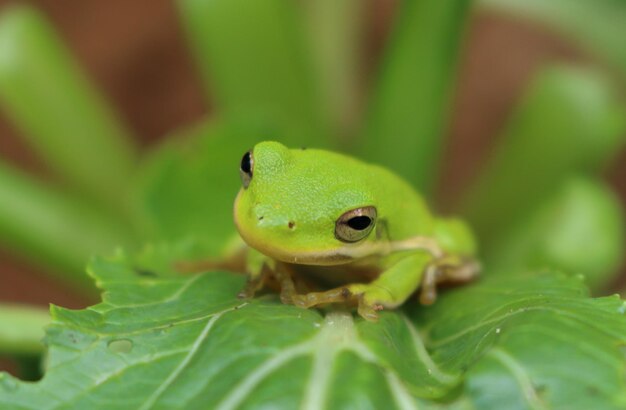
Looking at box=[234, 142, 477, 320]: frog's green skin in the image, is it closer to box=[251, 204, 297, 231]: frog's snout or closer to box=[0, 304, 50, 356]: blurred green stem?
box=[251, 204, 297, 231]: frog's snout

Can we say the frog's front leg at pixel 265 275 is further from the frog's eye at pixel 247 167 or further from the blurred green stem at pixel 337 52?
the blurred green stem at pixel 337 52

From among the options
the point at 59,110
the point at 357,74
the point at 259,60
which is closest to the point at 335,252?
the point at 259,60

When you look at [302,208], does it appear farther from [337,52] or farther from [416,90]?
[337,52]

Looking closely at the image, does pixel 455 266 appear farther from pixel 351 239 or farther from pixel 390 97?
pixel 390 97

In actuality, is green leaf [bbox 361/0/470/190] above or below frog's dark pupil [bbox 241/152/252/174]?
→ above

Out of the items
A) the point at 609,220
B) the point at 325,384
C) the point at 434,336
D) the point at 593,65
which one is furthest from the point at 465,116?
the point at 325,384

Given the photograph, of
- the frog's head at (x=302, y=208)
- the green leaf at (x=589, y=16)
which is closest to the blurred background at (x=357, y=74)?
the green leaf at (x=589, y=16)

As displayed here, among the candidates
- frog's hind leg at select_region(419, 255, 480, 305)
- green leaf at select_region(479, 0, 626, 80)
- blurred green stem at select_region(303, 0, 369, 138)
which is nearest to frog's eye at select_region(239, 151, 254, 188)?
frog's hind leg at select_region(419, 255, 480, 305)
